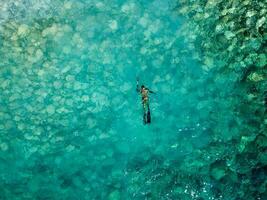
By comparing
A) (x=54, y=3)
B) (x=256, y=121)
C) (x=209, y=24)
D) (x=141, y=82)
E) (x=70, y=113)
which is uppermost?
(x=54, y=3)

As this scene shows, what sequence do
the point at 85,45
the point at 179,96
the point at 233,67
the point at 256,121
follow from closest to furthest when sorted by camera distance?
the point at 256,121, the point at 233,67, the point at 179,96, the point at 85,45

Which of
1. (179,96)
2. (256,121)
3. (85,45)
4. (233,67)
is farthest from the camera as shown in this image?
(85,45)

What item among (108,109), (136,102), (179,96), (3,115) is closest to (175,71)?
(179,96)

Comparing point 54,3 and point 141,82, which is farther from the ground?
point 54,3

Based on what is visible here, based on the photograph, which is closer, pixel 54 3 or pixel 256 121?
pixel 256 121

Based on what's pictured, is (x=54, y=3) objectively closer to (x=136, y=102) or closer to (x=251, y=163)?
(x=136, y=102)

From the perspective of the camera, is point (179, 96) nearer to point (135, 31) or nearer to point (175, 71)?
point (175, 71)
